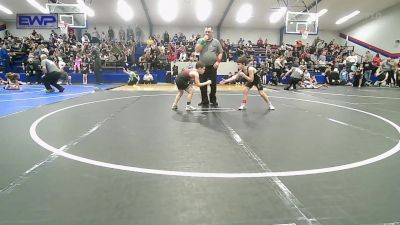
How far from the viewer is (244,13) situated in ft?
79.8

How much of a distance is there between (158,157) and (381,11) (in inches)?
1036

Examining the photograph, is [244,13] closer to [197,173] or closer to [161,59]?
[161,59]

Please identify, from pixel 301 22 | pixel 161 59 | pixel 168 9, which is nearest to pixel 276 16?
pixel 301 22

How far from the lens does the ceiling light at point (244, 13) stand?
75.8 feet

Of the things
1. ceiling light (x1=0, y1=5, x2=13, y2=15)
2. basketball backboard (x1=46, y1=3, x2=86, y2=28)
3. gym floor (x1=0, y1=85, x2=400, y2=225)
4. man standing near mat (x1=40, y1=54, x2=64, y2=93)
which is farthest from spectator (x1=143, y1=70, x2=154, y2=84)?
ceiling light (x1=0, y1=5, x2=13, y2=15)

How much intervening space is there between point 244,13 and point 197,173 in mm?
23432

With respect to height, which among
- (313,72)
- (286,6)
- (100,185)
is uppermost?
(286,6)

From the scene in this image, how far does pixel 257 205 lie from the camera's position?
1976mm

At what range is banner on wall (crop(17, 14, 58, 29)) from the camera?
66.9ft

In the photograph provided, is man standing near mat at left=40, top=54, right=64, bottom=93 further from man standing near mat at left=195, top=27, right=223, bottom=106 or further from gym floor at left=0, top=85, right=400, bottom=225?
gym floor at left=0, top=85, right=400, bottom=225

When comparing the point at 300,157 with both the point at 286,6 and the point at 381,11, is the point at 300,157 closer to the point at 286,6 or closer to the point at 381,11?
the point at 286,6

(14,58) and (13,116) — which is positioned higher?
(14,58)

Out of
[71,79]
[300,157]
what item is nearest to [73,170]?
[300,157]

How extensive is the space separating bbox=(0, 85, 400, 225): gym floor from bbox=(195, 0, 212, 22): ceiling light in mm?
19221
